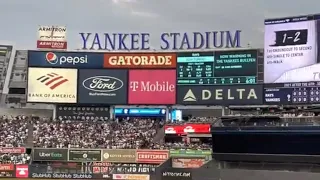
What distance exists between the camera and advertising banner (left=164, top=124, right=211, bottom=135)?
51.4m

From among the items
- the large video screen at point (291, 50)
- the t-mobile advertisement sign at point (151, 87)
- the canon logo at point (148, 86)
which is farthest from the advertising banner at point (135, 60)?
the large video screen at point (291, 50)

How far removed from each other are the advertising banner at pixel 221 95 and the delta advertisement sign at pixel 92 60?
14.4ft

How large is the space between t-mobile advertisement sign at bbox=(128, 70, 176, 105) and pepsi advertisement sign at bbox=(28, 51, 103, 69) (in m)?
3.78

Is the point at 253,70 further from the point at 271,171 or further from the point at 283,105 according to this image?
the point at 271,171

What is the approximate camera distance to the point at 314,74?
145 ft

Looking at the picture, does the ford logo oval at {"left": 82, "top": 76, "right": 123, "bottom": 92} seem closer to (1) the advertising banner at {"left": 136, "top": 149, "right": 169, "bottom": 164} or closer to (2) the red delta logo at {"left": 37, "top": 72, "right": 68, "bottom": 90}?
(2) the red delta logo at {"left": 37, "top": 72, "right": 68, "bottom": 90}

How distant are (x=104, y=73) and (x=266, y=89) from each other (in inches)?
626

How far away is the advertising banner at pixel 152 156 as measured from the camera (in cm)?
4669

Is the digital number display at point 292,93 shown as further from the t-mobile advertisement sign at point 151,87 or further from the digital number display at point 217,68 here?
the t-mobile advertisement sign at point 151,87

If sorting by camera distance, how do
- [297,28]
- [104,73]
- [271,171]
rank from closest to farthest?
[271,171] → [297,28] → [104,73]

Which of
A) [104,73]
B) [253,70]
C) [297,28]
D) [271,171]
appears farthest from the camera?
[104,73]

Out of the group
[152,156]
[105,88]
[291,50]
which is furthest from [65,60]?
[291,50]

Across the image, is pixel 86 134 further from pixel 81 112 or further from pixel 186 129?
pixel 186 129

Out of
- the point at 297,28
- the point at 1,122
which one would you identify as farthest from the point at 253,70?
the point at 1,122
